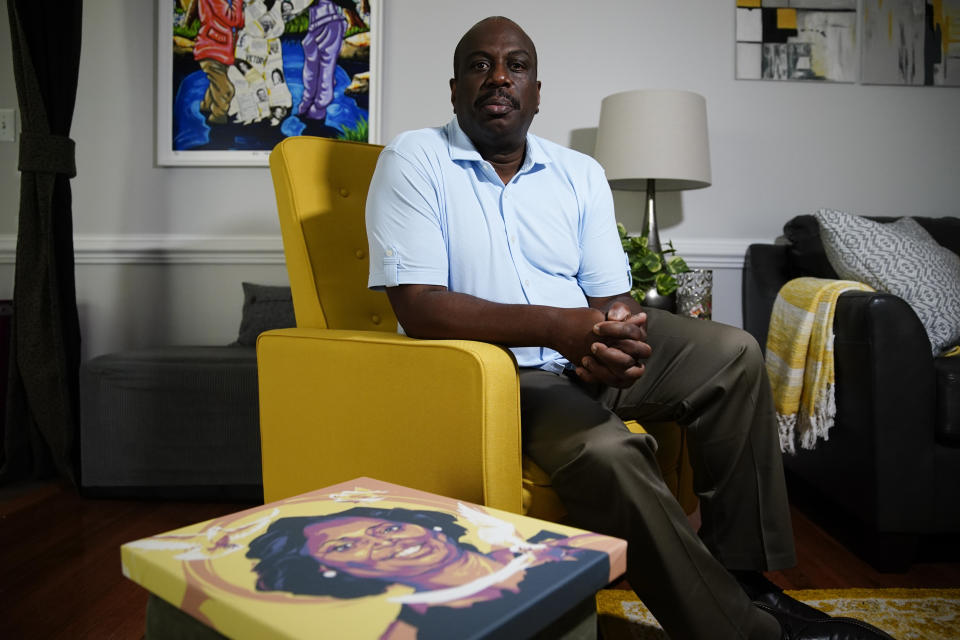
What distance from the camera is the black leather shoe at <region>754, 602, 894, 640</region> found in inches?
41.4

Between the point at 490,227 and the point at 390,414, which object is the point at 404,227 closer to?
the point at 490,227

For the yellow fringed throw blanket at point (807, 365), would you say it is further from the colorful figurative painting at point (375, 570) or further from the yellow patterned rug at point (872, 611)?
the colorful figurative painting at point (375, 570)

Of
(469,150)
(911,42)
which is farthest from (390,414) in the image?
(911,42)

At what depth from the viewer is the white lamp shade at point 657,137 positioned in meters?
2.09

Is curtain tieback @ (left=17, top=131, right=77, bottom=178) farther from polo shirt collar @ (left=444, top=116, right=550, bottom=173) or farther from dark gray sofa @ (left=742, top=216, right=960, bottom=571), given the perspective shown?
dark gray sofa @ (left=742, top=216, right=960, bottom=571)

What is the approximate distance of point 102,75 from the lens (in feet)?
7.95

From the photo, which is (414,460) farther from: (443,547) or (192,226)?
(192,226)

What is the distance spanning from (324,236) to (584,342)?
24.3 inches

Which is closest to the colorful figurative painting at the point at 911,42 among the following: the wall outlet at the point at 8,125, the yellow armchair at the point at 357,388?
the yellow armchair at the point at 357,388

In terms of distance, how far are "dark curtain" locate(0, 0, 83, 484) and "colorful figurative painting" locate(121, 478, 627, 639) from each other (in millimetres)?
1686

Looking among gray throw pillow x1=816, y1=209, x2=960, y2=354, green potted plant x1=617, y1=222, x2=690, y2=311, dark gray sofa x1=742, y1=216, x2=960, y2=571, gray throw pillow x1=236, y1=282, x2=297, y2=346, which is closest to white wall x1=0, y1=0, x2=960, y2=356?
gray throw pillow x1=236, y1=282, x2=297, y2=346

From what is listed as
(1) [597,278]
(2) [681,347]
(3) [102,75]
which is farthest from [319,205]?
(3) [102,75]

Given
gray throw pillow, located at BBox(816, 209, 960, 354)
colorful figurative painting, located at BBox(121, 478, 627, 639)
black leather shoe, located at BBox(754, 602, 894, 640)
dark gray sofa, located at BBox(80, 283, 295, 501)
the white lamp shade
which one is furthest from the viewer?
the white lamp shade

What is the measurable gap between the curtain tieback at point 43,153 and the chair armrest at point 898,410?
90.9 inches
